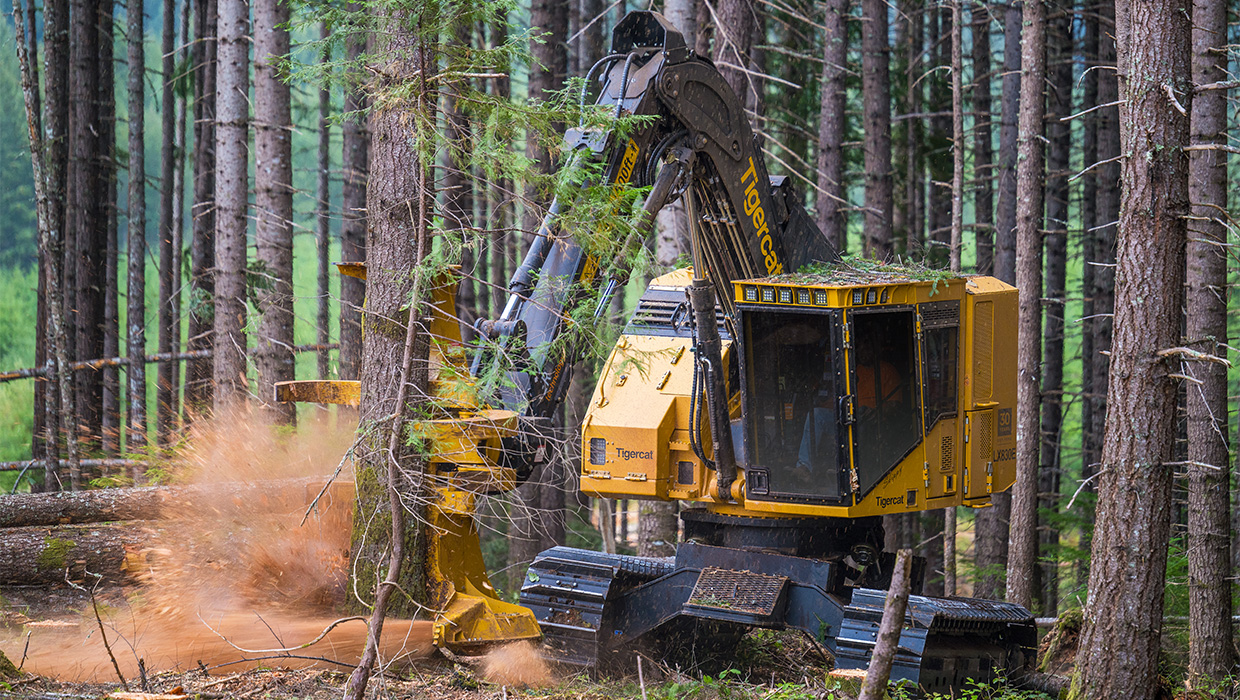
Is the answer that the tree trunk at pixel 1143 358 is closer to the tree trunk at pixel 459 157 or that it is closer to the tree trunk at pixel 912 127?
the tree trunk at pixel 459 157

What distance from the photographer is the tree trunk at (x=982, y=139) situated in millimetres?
17078

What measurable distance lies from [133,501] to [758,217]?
5.60m

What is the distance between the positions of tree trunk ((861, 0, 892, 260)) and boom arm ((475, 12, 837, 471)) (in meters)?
6.14

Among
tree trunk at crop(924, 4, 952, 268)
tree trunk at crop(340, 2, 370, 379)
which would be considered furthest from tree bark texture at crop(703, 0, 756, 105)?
tree trunk at crop(924, 4, 952, 268)

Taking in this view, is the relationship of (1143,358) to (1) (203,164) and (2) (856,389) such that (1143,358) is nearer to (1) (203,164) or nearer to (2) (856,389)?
(2) (856,389)

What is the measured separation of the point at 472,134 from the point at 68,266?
1296 centimetres

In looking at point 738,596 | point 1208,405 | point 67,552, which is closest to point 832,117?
point 1208,405

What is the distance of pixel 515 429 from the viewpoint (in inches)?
260

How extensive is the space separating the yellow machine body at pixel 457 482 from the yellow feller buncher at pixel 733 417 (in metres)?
0.02

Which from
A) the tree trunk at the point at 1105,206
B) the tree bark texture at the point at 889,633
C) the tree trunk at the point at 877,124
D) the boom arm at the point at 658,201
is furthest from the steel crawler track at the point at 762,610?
the tree trunk at the point at 1105,206

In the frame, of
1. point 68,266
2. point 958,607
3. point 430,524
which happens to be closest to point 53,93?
point 68,266

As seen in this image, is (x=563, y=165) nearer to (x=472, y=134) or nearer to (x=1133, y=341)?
(x=472, y=134)

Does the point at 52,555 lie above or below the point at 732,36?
below

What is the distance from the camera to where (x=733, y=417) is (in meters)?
8.16
